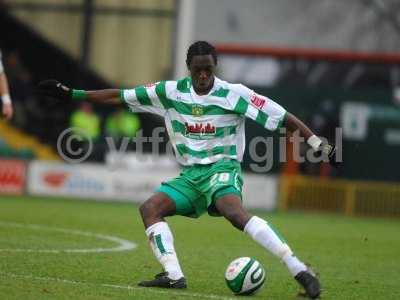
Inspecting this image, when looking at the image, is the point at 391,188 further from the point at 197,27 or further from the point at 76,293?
the point at 76,293

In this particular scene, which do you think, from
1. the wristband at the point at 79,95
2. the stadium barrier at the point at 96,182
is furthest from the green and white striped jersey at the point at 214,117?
the stadium barrier at the point at 96,182

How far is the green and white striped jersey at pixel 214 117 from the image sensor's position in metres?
9.40

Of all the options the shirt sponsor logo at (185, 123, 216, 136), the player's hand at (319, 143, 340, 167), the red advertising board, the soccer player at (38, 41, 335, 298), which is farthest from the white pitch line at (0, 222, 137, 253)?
the red advertising board

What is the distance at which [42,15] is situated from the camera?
3088 centimetres

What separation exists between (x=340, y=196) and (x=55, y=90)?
15057 mm

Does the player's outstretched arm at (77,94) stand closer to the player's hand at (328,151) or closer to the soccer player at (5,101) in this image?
the player's hand at (328,151)

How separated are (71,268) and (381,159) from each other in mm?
18590

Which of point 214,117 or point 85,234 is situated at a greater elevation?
point 214,117

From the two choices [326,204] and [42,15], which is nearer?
[326,204]

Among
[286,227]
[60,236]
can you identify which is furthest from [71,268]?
[286,227]

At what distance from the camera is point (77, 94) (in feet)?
32.1

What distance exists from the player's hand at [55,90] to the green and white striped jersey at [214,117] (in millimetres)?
864

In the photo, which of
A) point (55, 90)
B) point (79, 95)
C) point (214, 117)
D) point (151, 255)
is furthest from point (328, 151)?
point (151, 255)

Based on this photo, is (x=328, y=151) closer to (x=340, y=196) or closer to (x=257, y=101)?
(x=257, y=101)
